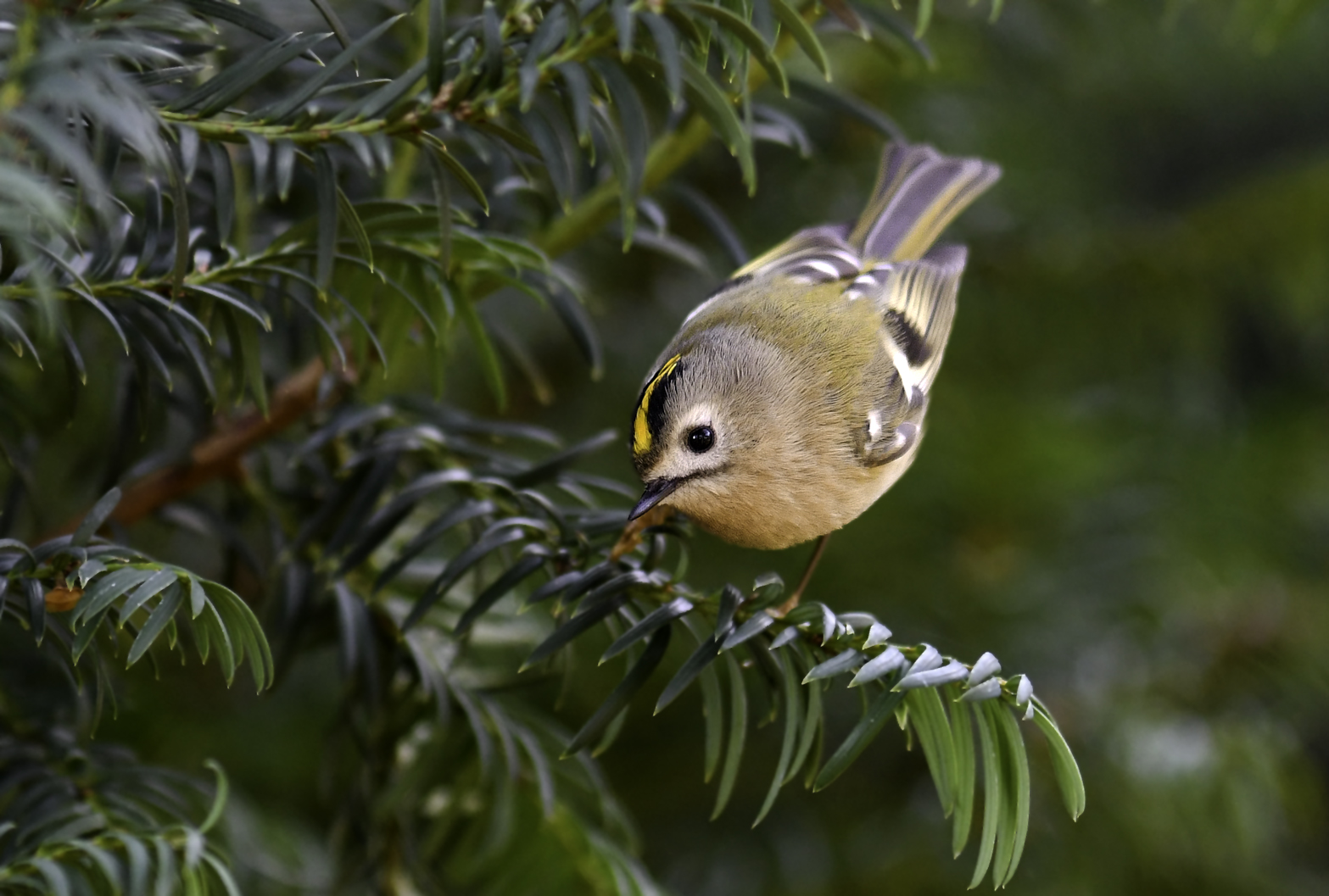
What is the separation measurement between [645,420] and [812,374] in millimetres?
208

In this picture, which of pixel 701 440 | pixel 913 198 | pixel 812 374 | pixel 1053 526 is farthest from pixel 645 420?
pixel 1053 526

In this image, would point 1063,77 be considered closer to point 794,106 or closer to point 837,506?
point 794,106

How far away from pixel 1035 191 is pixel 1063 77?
0.18 m

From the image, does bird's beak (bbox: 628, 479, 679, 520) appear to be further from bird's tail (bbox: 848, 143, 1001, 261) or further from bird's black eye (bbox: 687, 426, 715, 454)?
bird's tail (bbox: 848, 143, 1001, 261)

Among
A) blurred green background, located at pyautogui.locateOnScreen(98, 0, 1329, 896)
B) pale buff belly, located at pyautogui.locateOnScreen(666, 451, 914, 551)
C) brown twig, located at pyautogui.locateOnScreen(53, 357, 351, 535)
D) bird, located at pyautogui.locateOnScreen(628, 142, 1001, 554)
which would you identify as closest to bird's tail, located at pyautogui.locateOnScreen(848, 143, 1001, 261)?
bird, located at pyautogui.locateOnScreen(628, 142, 1001, 554)

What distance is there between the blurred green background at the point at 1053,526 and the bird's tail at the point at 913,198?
0.70 ft

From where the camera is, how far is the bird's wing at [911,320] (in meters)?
1.07

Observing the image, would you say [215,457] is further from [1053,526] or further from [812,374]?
[1053,526]

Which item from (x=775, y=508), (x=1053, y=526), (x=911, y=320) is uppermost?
(x=911, y=320)

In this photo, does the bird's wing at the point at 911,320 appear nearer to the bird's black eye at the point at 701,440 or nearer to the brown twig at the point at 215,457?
the bird's black eye at the point at 701,440

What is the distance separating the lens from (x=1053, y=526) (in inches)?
63.3

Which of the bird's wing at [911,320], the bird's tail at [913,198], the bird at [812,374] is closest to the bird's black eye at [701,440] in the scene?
the bird at [812,374]

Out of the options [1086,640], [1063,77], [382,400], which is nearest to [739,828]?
[1086,640]

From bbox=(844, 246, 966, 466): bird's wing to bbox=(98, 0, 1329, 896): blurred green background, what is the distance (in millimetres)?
265
